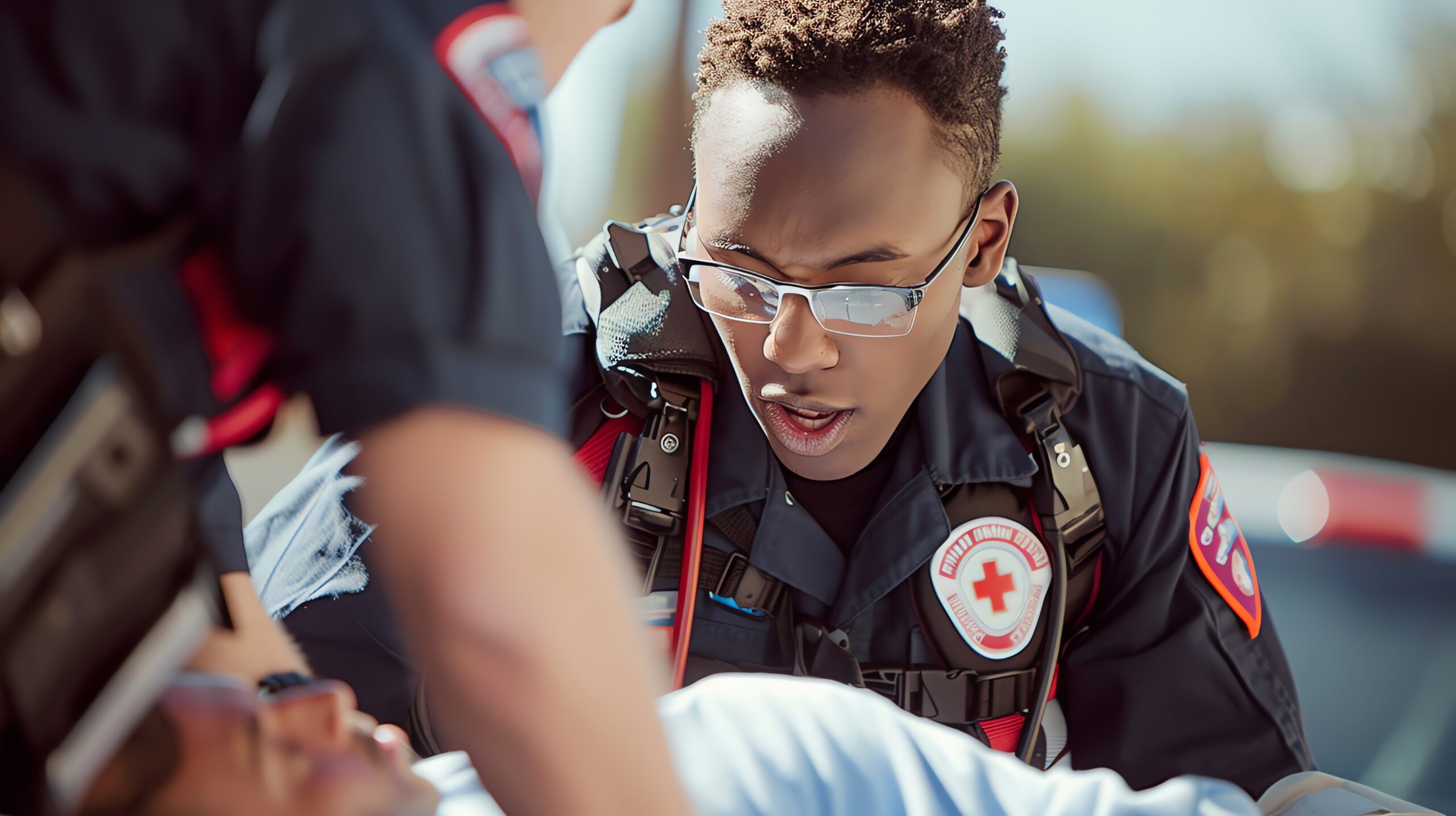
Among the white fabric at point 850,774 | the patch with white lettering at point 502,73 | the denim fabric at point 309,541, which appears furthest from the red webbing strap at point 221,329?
the denim fabric at point 309,541

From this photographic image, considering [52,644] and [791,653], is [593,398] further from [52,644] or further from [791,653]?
[52,644]

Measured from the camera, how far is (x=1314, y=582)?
3193mm

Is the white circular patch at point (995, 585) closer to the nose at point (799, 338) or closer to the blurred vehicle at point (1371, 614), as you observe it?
the nose at point (799, 338)

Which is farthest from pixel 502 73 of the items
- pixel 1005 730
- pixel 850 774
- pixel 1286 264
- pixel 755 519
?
pixel 1286 264

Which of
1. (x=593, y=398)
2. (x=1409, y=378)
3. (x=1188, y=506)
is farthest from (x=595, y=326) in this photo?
(x=1409, y=378)

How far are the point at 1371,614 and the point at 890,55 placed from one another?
8.18 feet

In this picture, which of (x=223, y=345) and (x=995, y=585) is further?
(x=995, y=585)

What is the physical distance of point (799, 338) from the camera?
1467 millimetres

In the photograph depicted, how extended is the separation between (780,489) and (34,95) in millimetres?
1249

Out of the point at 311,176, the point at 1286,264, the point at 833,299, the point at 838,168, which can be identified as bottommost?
the point at 1286,264

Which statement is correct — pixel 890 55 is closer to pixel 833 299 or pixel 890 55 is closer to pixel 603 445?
pixel 833 299

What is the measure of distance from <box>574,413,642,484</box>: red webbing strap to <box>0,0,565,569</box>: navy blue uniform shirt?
1033 millimetres

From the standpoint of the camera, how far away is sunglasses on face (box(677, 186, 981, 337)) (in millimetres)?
1455

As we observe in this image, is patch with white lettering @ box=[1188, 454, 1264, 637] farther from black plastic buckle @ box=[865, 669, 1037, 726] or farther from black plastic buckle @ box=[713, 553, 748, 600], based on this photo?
black plastic buckle @ box=[713, 553, 748, 600]
